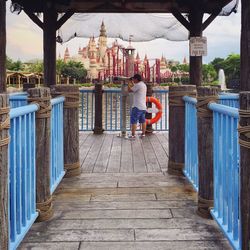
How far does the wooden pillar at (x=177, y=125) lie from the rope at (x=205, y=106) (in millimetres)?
1252

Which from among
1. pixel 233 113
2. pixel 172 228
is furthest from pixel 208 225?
pixel 233 113

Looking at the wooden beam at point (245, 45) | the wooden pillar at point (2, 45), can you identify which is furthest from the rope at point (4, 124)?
the wooden pillar at point (2, 45)

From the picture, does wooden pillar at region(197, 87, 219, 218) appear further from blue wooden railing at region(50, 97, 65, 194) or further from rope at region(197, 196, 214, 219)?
blue wooden railing at region(50, 97, 65, 194)

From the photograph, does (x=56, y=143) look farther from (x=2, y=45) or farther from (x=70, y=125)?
(x=2, y=45)

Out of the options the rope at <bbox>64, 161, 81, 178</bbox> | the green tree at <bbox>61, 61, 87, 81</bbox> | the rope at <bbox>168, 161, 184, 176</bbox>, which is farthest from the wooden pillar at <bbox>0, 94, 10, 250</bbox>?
the green tree at <bbox>61, 61, 87, 81</bbox>

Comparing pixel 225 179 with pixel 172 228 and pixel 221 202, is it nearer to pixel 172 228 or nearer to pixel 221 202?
pixel 221 202

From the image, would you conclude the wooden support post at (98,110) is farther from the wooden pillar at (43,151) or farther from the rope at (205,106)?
the rope at (205,106)

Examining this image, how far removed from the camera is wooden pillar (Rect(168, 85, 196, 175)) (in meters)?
4.54

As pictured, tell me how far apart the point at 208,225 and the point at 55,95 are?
2.18m

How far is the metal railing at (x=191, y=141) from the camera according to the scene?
3926 millimetres

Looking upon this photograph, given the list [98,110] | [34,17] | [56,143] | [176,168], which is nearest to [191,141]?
[176,168]

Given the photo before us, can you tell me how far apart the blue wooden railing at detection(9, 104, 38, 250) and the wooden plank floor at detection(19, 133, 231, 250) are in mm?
192

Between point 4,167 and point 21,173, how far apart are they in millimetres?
638

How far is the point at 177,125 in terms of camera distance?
15.4 ft
